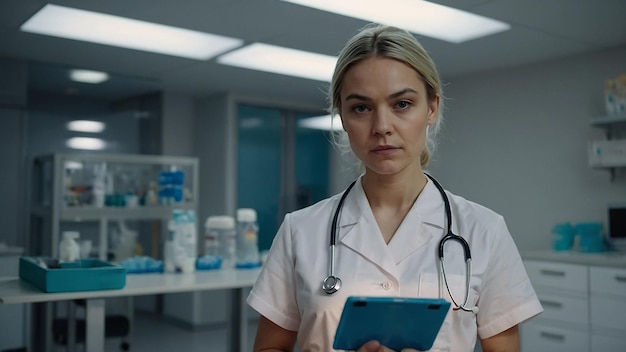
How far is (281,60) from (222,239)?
176 cm

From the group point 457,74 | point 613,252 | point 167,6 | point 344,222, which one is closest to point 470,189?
point 457,74

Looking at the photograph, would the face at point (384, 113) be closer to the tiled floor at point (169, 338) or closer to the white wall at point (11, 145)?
the tiled floor at point (169, 338)

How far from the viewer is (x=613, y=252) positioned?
398 cm

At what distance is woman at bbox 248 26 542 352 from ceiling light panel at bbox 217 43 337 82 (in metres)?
2.97

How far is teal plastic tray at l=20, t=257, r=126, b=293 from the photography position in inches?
89.1

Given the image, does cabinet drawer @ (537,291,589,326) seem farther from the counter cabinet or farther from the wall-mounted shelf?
the wall-mounted shelf

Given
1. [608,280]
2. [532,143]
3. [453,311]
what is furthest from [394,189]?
[532,143]

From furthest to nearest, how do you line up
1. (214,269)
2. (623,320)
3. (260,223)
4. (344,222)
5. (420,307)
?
(260,223) < (623,320) < (214,269) < (344,222) < (420,307)

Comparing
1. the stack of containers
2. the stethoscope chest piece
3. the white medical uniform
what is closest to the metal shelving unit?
A: the stack of containers

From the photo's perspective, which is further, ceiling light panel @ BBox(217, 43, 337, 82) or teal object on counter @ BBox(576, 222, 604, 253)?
ceiling light panel @ BBox(217, 43, 337, 82)

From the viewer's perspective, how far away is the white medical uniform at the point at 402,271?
1168 mm

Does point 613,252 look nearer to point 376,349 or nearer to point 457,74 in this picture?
point 457,74

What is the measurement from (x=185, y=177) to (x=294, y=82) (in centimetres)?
159

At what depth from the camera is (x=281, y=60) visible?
4543 mm
